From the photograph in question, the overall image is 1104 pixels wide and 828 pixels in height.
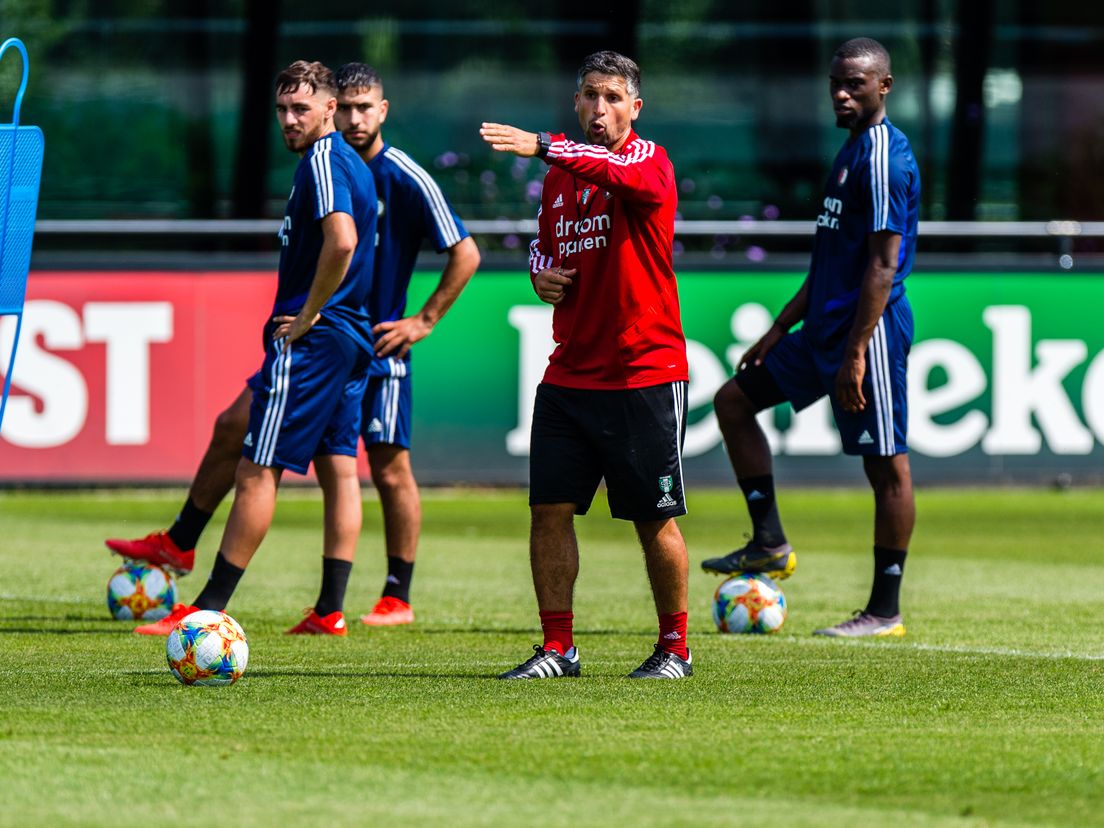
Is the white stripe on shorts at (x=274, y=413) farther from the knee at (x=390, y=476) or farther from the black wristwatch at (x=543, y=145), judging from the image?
the black wristwatch at (x=543, y=145)

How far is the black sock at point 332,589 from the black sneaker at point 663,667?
1.79 metres

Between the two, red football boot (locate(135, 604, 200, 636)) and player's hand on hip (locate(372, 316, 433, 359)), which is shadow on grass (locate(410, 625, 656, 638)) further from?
player's hand on hip (locate(372, 316, 433, 359))

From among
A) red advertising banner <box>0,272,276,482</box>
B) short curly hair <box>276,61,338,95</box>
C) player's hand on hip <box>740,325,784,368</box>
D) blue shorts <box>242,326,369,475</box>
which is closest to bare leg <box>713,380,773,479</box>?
player's hand on hip <box>740,325,784,368</box>

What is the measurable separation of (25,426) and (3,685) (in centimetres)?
880

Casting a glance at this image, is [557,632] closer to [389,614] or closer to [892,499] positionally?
[389,614]

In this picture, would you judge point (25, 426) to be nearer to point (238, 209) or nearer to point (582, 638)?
→ point (238, 209)

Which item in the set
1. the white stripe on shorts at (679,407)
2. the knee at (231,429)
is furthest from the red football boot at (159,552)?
the white stripe on shorts at (679,407)

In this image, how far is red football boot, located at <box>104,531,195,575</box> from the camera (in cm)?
882

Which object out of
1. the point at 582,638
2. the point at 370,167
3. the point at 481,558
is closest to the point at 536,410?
the point at 582,638

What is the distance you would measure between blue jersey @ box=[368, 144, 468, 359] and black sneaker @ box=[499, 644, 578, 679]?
7.60 feet

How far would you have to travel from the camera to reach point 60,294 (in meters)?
15.4

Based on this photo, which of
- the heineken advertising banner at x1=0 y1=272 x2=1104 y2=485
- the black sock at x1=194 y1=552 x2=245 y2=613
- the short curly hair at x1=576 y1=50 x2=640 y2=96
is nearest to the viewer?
the short curly hair at x1=576 y1=50 x2=640 y2=96

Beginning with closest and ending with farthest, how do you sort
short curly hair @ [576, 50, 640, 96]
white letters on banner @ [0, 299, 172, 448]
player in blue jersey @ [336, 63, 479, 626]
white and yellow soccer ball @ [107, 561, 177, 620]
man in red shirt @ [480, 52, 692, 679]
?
short curly hair @ [576, 50, 640, 96], man in red shirt @ [480, 52, 692, 679], white and yellow soccer ball @ [107, 561, 177, 620], player in blue jersey @ [336, 63, 479, 626], white letters on banner @ [0, 299, 172, 448]

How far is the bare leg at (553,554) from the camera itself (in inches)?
281
